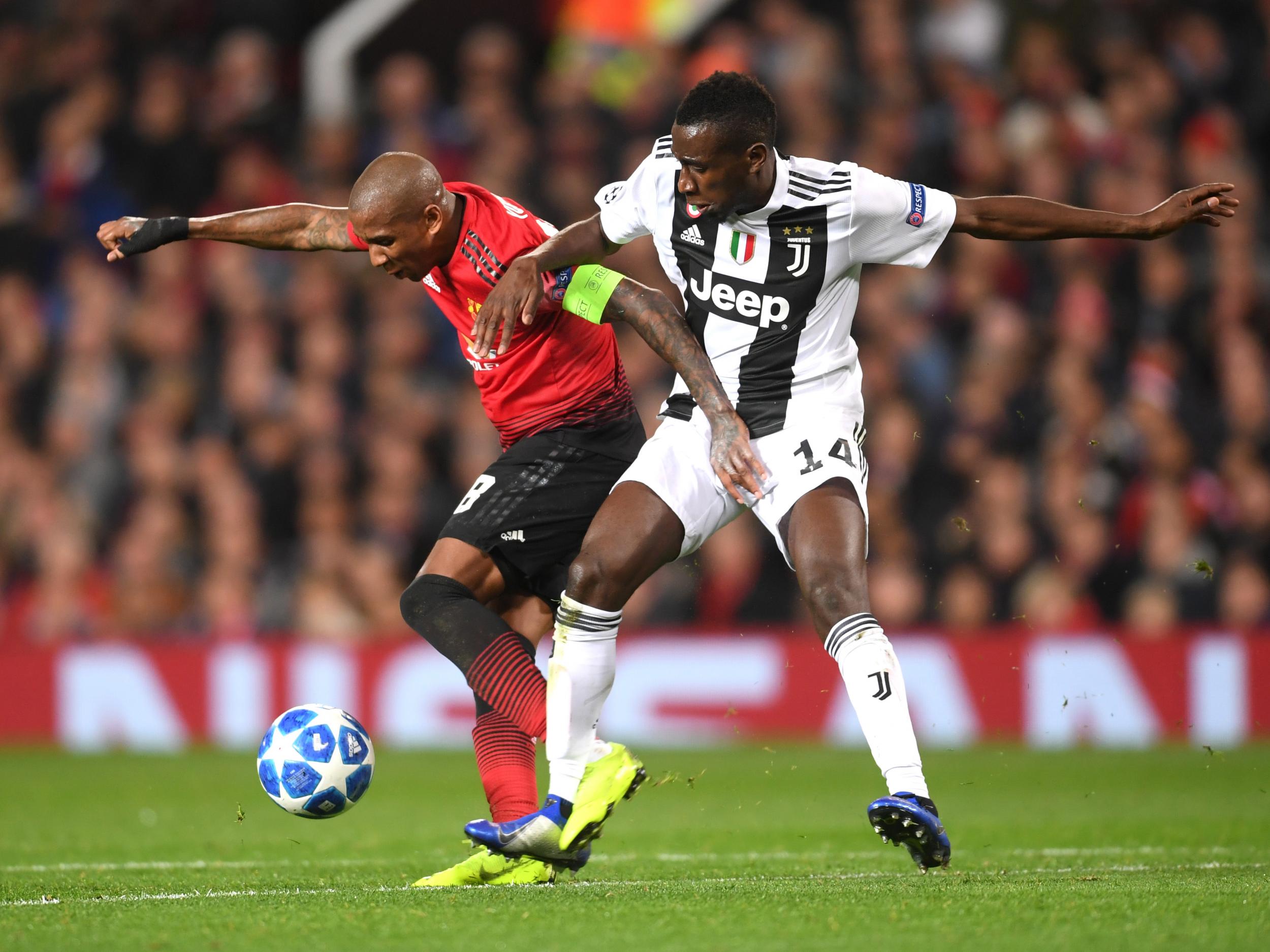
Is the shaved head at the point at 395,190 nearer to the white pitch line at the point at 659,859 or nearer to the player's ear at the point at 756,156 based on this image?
the player's ear at the point at 756,156

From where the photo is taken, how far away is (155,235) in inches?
226

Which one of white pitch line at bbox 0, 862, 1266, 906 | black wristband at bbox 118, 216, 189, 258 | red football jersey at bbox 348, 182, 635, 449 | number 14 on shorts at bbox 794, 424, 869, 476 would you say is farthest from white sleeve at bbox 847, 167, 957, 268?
black wristband at bbox 118, 216, 189, 258

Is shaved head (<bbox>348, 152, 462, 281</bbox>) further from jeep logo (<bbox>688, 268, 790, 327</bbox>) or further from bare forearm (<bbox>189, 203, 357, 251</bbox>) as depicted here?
jeep logo (<bbox>688, 268, 790, 327</bbox>)

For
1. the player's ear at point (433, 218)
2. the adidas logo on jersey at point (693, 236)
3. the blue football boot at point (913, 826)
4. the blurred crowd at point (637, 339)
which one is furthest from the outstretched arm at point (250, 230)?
the blurred crowd at point (637, 339)

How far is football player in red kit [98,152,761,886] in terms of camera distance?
204 inches

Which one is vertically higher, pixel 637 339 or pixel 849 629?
pixel 637 339

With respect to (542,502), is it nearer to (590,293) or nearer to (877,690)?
(590,293)

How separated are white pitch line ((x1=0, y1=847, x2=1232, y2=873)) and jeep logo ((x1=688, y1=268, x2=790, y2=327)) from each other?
6.53 ft

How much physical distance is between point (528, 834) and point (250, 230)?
2.28 meters

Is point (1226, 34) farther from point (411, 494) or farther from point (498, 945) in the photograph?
point (498, 945)

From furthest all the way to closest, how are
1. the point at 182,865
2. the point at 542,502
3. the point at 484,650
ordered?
the point at 182,865, the point at 542,502, the point at 484,650

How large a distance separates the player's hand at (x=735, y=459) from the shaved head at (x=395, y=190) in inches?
45.1

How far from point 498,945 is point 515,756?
5.46ft

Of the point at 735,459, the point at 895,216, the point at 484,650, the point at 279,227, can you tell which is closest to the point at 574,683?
the point at 484,650
